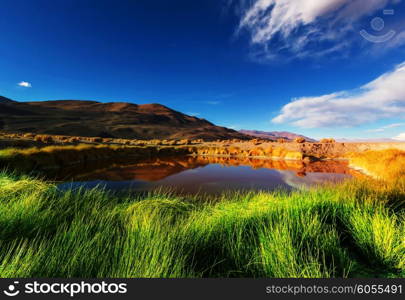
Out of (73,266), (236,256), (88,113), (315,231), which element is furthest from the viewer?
(88,113)

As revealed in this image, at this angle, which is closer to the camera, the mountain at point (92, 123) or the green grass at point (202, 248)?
the green grass at point (202, 248)

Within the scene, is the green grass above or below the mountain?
below

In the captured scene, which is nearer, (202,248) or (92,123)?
(202,248)

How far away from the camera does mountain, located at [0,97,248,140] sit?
7486 cm

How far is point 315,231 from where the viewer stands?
2674mm

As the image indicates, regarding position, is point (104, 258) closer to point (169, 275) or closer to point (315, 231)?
point (169, 275)

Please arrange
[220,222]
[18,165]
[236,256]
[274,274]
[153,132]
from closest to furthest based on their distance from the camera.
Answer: [274,274] → [236,256] → [220,222] → [18,165] → [153,132]

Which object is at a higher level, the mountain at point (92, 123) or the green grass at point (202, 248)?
the mountain at point (92, 123)

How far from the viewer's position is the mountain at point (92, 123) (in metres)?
74.9

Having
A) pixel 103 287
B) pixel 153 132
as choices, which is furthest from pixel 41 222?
pixel 153 132

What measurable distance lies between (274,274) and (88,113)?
5858 inches

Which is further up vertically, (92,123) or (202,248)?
(92,123)

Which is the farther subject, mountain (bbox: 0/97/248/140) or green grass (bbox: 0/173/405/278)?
mountain (bbox: 0/97/248/140)

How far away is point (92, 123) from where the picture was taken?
99.2 meters
